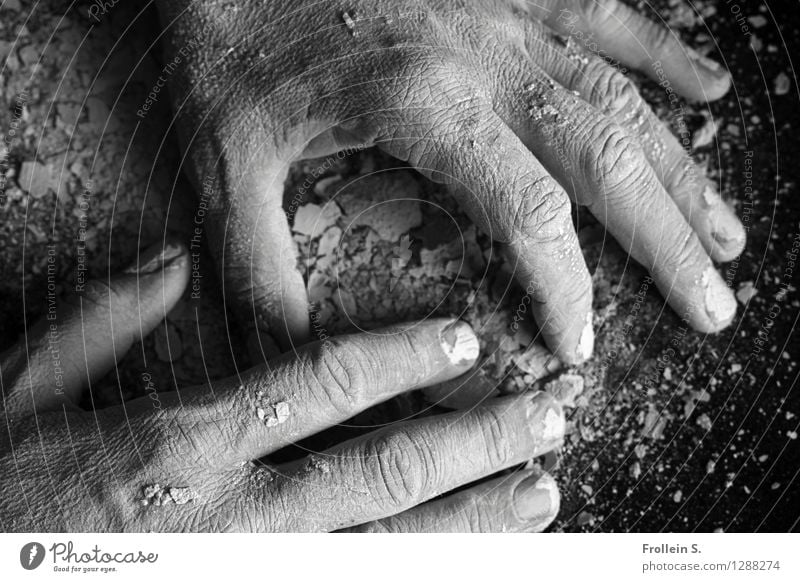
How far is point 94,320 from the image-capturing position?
0.72m

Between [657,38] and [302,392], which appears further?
[657,38]

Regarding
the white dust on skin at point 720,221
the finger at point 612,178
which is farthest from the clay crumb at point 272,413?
the white dust on skin at point 720,221

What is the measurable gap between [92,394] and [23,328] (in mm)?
111

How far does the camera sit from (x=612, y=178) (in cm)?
71

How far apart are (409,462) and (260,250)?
27 centimetres

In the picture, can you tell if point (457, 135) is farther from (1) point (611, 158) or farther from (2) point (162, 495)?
(2) point (162, 495)

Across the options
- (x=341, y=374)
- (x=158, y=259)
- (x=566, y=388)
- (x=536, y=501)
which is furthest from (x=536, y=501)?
(x=158, y=259)

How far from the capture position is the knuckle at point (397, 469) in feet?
2.21

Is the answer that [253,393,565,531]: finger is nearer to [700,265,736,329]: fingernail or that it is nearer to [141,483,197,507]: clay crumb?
[141,483,197,507]: clay crumb

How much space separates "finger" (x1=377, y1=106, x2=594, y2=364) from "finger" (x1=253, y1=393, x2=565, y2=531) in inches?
5.0

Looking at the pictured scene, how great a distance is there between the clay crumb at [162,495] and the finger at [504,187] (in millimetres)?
395

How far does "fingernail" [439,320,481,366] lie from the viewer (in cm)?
72

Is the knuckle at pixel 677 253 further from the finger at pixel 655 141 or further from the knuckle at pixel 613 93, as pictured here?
the knuckle at pixel 613 93
